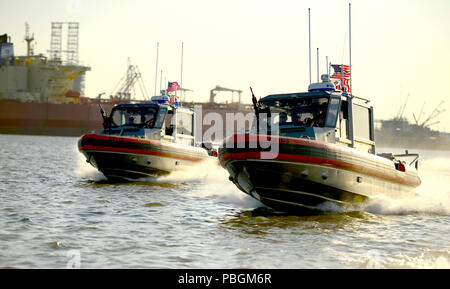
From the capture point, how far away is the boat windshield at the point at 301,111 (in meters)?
12.4

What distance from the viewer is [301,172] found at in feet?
36.3

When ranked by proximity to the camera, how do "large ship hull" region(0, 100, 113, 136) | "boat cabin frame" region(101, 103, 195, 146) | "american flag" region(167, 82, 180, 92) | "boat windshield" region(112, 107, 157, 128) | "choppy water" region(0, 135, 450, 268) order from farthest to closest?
"large ship hull" region(0, 100, 113, 136) < "american flag" region(167, 82, 180, 92) < "boat windshield" region(112, 107, 157, 128) < "boat cabin frame" region(101, 103, 195, 146) < "choppy water" region(0, 135, 450, 268)

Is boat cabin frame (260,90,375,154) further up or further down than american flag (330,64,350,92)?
further down

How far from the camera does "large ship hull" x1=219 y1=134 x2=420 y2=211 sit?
10945mm

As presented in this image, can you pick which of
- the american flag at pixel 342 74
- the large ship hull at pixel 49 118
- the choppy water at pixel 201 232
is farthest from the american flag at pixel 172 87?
the large ship hull at pixel 49 118

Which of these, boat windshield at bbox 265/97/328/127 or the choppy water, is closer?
the choppy water

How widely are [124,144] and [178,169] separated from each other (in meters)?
2.72

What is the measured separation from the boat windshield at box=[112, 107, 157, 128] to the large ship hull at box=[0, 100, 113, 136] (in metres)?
59.3

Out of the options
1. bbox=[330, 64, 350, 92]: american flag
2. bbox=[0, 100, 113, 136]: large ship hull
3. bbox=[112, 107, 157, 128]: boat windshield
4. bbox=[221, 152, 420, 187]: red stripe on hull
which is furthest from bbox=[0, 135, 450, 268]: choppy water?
bbox=[0, 100, 113, 136]: large ship hull

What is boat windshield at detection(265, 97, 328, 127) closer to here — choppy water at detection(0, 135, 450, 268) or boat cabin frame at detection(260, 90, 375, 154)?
boat cabin frame at detection(260, 90, 375, 154)

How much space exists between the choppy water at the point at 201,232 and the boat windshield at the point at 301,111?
2241mm

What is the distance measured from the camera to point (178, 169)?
20.1 m

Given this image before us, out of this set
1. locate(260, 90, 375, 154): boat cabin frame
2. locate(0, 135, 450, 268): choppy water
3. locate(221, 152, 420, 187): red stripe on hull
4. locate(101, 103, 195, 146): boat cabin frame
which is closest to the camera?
locate(0, 135, 450, 268): choppy water
